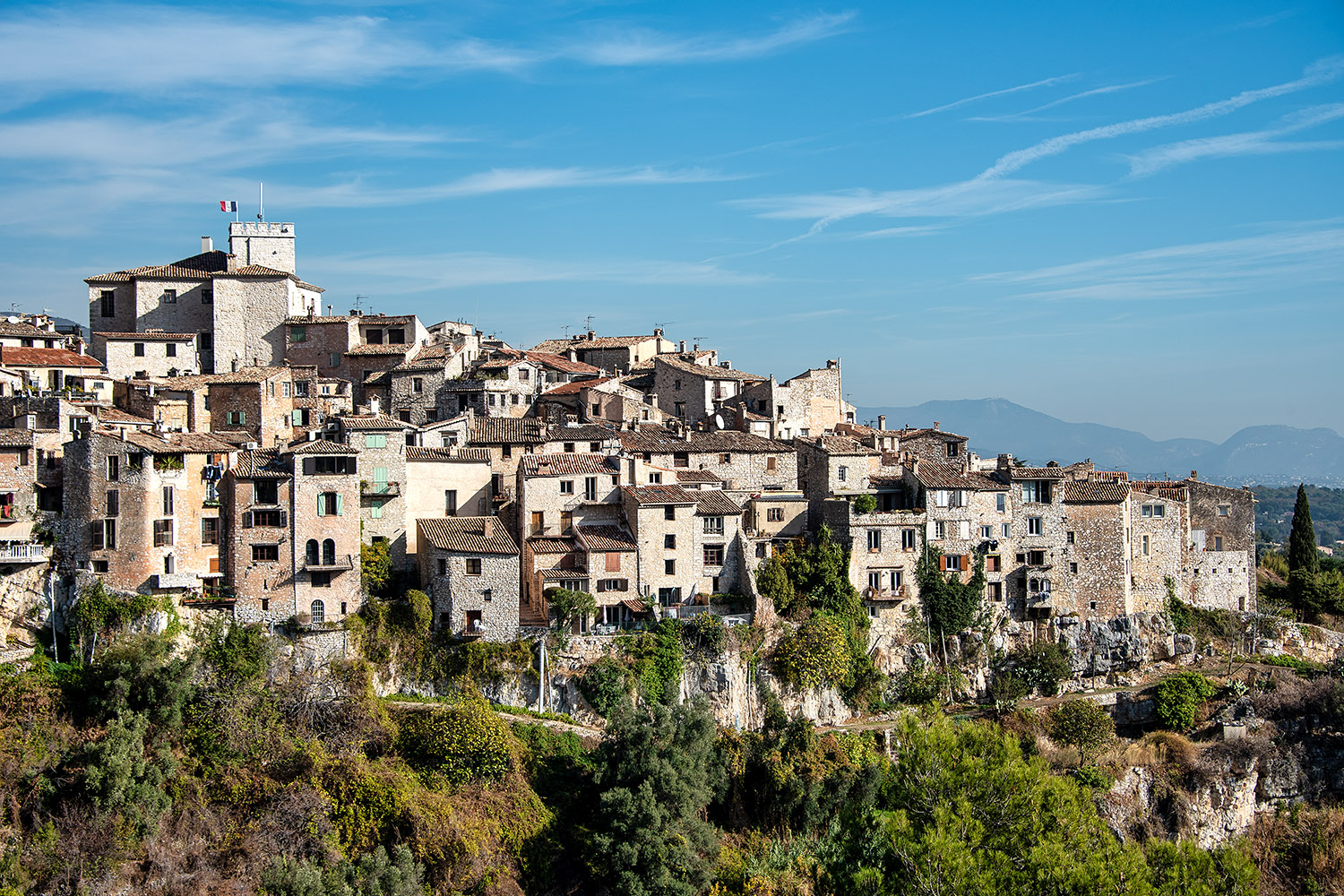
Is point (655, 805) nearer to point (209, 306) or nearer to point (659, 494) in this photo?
point (659, 494)

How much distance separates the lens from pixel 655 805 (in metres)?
44.6

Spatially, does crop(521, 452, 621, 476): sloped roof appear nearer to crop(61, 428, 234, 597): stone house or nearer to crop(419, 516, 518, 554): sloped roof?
crop(419, 516, 518, 554): sloped roof

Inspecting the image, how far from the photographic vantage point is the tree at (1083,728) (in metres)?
55.1

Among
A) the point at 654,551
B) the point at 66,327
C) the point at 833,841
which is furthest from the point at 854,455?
the point at 66,327

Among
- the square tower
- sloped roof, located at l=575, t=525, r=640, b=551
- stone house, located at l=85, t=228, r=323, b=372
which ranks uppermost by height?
the square tower

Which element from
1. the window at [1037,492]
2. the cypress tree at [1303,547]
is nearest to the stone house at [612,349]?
the window at [1037,492]

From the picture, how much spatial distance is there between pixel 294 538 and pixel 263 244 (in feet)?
107

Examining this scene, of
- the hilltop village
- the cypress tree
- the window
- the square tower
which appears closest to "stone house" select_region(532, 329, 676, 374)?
the hilltop village

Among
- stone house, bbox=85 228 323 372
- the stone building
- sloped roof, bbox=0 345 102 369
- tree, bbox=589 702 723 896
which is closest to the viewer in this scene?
tree, bbox=589 702 723 896

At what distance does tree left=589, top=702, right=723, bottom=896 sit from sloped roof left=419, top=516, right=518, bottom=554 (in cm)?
920

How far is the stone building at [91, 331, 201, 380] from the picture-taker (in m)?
66.4

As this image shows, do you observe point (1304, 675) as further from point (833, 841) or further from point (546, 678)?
point (546, 678)

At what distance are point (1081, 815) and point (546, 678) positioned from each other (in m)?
23.0

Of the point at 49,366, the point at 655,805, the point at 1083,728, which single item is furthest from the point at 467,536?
the point at 1083,728
